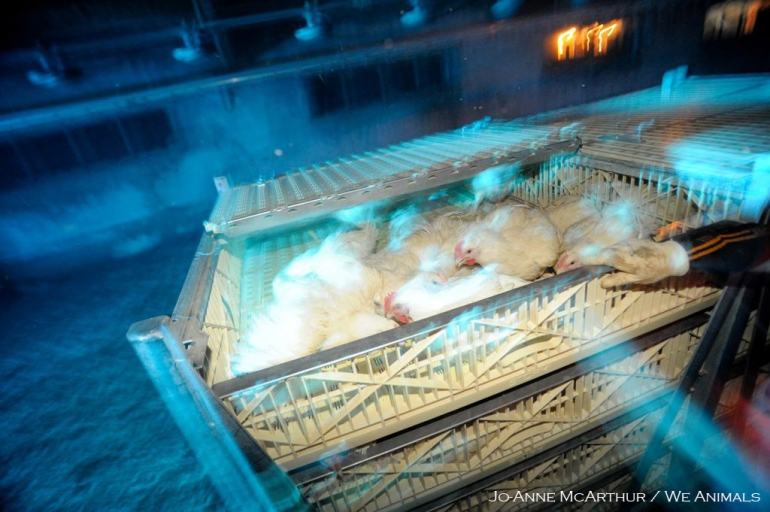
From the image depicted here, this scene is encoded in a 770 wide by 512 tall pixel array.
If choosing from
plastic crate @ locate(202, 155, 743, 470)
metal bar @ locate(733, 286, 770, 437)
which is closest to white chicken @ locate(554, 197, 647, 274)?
plastic crate @ locate(202, 155, 743, 470)

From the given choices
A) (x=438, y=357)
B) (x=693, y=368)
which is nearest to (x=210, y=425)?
(x=438, y=357)

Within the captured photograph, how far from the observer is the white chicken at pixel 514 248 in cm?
253

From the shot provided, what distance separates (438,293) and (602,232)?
1452 millimetres

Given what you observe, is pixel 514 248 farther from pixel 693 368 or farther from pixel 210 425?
pixel 210 425

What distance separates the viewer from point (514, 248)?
2.55m

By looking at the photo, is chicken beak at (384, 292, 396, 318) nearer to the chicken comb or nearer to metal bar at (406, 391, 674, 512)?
the chicken comb

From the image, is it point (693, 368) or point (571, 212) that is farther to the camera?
point (571, 212)

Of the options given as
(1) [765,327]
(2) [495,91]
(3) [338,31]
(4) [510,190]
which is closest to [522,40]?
(2) [495,91]

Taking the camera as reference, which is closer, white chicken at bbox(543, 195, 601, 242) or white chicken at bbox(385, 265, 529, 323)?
white chicken at bbox(385, 265, 529, 323)

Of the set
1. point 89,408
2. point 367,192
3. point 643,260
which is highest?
point 367,192

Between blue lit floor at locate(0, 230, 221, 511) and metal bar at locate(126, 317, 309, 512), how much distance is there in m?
2.13

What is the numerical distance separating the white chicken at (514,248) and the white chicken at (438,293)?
1.10ft

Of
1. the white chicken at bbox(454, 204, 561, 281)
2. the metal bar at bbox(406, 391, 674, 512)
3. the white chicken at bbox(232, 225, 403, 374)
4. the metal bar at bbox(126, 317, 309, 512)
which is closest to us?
the metal bar at bbox(126, 317, 309, 512)

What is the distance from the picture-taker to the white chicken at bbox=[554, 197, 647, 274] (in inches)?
92.2
